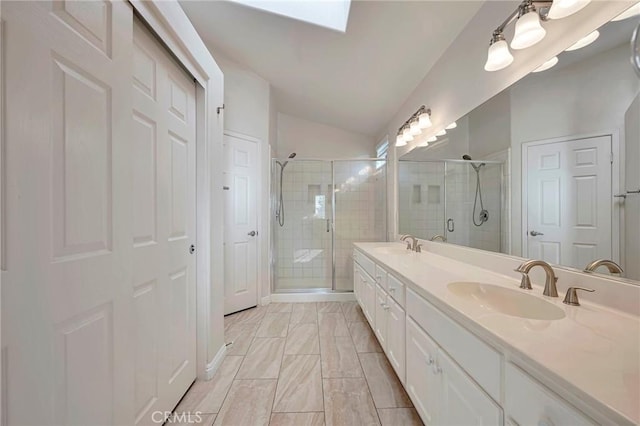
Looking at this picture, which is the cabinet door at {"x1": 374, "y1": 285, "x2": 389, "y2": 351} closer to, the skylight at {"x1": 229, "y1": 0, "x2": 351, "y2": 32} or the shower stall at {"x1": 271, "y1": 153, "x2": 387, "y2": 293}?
the shower stall at {"x1": 271, "y1": 153, "x2": 387, "y2": 293}

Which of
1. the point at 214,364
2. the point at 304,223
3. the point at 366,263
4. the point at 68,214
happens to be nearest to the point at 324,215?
the point at 304,223

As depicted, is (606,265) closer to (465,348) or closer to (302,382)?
(465,348)

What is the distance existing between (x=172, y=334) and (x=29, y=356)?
796 millimetres

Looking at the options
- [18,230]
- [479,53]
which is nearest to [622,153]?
[479,53]

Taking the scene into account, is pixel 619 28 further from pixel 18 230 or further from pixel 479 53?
pixel 18 230

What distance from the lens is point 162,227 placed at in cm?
129

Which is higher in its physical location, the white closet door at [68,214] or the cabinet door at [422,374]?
the white closet door at [68,214]

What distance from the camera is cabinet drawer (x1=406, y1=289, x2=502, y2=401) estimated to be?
73 cm

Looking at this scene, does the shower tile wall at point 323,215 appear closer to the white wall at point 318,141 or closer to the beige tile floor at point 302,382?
the white wall at point 318,141

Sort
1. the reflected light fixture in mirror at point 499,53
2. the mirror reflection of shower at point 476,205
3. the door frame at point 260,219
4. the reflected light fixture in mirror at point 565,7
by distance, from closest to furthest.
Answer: the reflected light fixture in mirror at point 565,7 < the reflected light fixture in mirror at point 499,53 < the mirror reflection of shower at point 476,205 < the door frame at point 260,219

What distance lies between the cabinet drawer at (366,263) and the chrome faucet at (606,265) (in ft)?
4.19

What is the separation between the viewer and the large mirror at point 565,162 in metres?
0.89

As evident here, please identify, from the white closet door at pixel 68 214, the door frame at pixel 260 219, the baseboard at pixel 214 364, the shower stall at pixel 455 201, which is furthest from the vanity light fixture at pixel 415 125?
the baseboard at pixel 214 364

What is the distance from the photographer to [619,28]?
89 centimetres
